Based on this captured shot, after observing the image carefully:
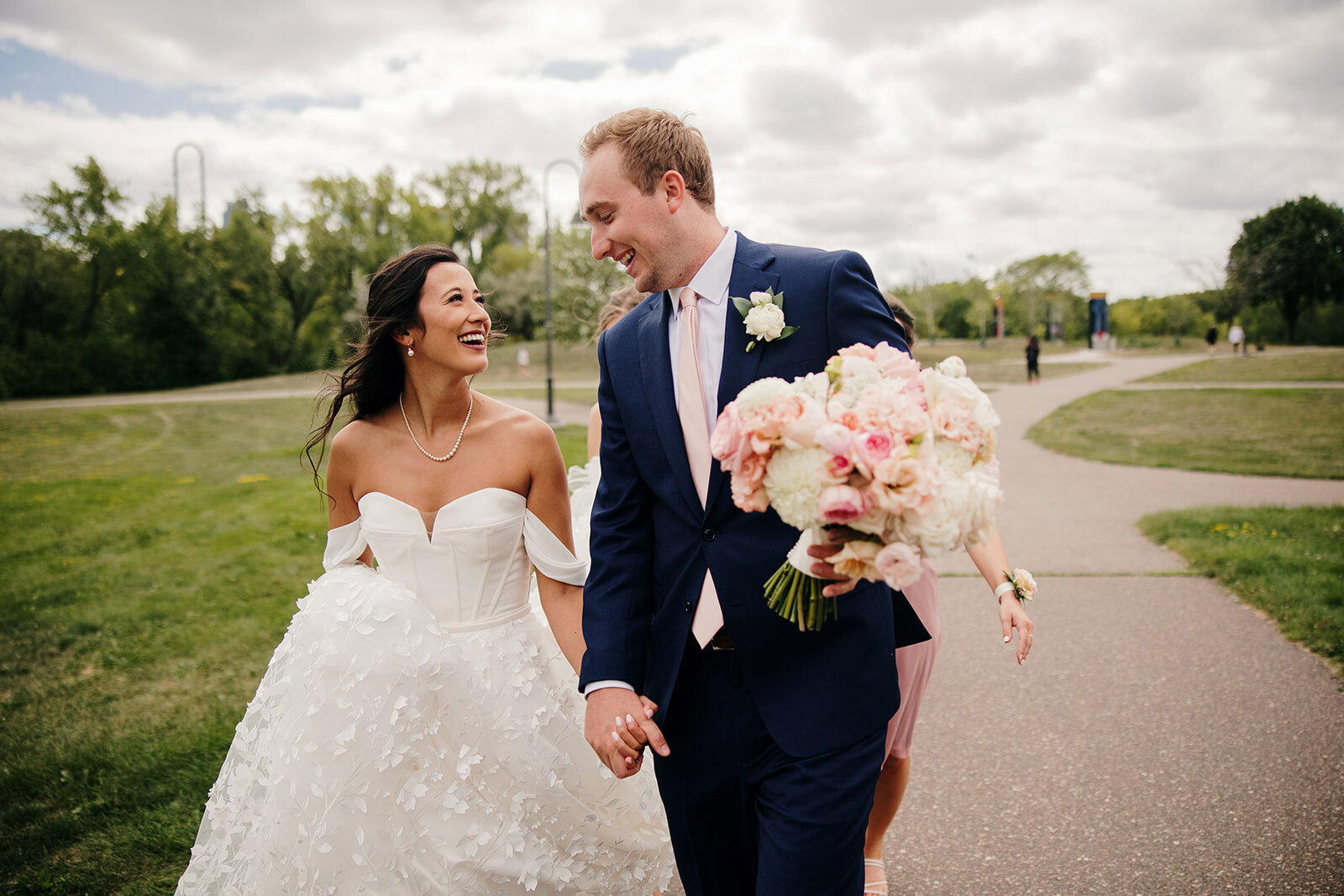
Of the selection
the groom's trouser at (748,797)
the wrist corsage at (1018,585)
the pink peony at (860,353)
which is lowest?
the groom's trouser at (748,797)

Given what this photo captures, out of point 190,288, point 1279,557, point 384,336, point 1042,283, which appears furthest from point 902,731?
point 1042,283

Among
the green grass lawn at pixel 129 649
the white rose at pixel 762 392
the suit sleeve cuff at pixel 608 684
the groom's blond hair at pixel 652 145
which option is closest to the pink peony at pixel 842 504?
the white rose at pixel 762 392

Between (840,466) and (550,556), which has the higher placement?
(840,466)

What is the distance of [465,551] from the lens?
3125 mm

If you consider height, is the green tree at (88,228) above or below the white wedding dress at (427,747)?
above

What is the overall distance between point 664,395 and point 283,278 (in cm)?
5540

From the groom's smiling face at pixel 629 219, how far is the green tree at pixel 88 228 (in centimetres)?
4947

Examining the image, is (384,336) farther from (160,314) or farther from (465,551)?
(160,314)

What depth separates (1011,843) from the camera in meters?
3.49

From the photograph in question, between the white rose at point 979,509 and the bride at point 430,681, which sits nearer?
the white rose at point 979,509

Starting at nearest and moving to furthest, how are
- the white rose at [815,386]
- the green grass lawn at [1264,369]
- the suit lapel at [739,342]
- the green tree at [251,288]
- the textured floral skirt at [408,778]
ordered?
the white rose at [815,386] < the suit lapel at [739,342] < the textured floral skirt at [408,778] < the green grass lawn at [1264,369] < the green tree at [251,288]

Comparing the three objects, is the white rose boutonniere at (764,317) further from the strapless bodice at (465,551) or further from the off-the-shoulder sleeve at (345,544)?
the off-the-shoulder sleeve at (345,544)

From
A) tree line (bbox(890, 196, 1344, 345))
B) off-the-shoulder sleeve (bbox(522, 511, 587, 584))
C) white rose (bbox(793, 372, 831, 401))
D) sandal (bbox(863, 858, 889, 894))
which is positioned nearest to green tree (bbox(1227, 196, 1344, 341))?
tree line (bbox(890, 196, 1344, 345))

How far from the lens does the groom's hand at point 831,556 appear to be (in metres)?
1.69
